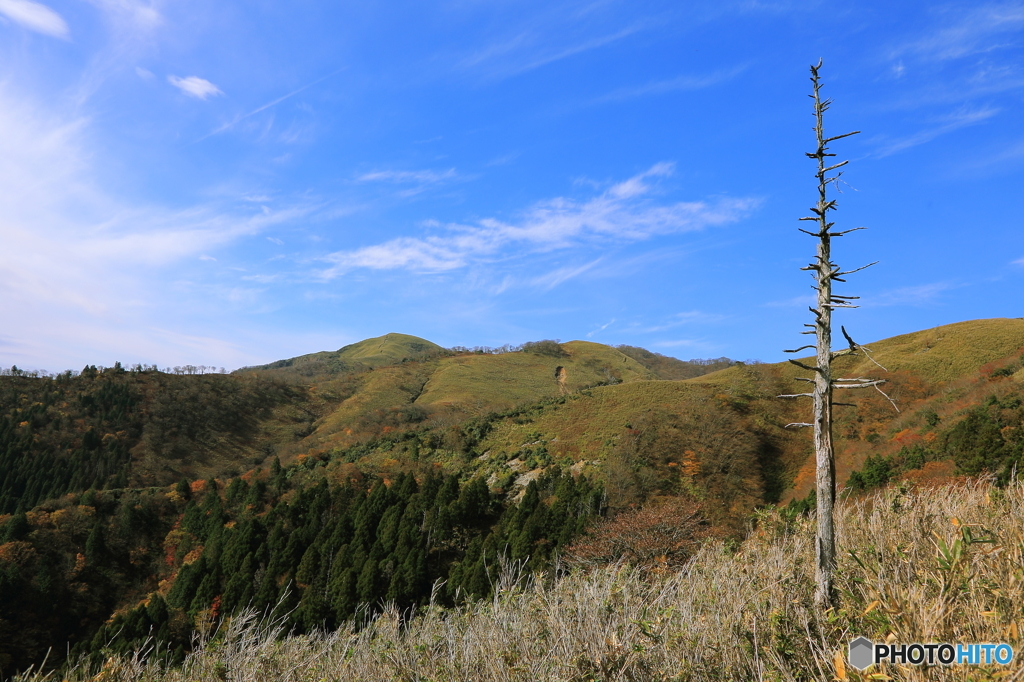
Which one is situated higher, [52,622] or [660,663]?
[660,663]

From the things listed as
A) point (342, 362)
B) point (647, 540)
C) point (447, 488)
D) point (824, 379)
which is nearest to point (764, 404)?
point (447, 488)

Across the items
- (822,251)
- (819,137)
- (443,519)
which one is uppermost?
A: (819,137)

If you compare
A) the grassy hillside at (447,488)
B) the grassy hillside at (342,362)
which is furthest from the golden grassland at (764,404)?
the grassy hillside at (342,362)

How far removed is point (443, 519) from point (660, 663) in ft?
82.1

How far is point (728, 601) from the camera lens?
624 cm

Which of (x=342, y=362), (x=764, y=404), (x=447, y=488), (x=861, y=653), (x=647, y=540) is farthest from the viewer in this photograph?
(x=342, y=362)

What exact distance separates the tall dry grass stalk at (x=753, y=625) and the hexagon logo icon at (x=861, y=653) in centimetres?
12

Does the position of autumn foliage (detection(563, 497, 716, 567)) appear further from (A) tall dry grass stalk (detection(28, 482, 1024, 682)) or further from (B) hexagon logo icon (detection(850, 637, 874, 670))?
(B) hexagon logo icon (detection(850, 637, 874, 670))

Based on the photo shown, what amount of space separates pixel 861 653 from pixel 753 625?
1402 millimetres

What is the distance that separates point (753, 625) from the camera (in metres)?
5.44

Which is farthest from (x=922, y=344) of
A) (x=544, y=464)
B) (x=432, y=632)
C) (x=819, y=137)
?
(x=432, y=632)

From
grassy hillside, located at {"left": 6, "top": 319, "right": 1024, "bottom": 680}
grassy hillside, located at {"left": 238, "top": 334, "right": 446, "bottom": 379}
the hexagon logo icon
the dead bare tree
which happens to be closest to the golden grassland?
grassy hillside, located at {"left": 6, "top": 319, "right": 1024, "bottom": 680}

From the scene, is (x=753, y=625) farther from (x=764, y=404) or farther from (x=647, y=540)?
(x=764, y=404)

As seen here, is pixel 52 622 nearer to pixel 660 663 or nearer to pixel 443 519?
pixel 443 519
